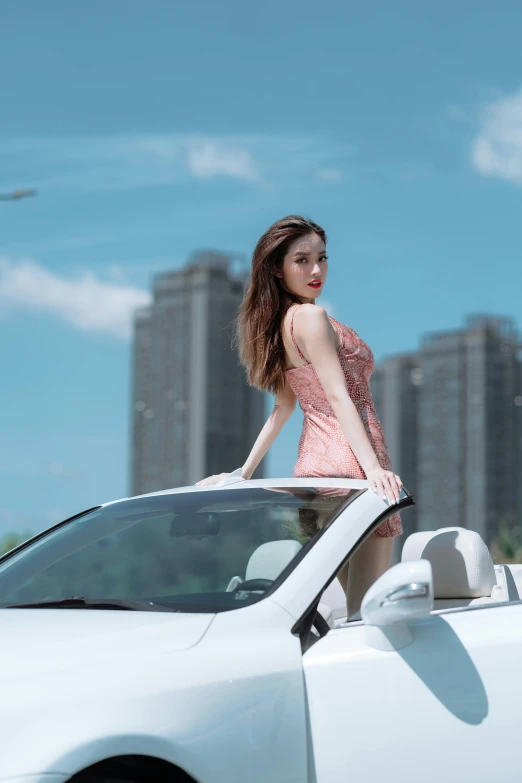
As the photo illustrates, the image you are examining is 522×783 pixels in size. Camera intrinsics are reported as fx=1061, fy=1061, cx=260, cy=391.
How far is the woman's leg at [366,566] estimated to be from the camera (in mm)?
3307

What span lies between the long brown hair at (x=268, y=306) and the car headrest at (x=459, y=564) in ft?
3.01

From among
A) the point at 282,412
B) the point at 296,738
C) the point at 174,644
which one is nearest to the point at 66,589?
the point at 174,644

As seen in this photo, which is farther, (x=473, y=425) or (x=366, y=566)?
(x=473, y=425)

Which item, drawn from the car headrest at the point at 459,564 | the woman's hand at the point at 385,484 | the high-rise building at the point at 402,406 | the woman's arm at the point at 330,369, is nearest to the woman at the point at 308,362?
the woman's arm at the point at 330,369

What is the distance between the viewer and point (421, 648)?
106 inches

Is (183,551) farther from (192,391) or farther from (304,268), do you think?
(192,391)

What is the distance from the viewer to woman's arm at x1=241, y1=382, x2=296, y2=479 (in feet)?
14.0

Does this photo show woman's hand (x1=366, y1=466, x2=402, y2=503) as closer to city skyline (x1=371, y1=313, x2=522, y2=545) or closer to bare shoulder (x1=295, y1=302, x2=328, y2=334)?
bare shoulder (x1=295, y1=302, x2=328, y2=334)

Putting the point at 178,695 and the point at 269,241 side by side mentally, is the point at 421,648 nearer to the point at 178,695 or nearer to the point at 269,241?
the point at 178,695

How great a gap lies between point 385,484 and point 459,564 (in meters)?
0.66

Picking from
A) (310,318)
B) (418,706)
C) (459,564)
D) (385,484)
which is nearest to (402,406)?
(310,318)

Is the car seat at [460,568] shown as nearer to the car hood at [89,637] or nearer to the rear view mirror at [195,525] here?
the rear view mirror at [195,525]

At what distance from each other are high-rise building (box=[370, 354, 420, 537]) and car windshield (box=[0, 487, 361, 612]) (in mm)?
63279

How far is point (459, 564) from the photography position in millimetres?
3635
